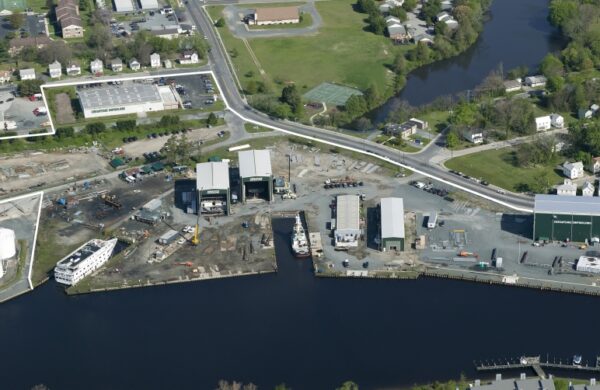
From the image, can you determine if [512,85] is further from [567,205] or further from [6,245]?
[6,245]

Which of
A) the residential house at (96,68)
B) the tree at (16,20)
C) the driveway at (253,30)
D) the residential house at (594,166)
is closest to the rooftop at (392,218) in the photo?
the residential house at (594,166)

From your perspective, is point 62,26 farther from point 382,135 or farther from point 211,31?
point 382,135

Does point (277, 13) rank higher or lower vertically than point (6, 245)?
higher

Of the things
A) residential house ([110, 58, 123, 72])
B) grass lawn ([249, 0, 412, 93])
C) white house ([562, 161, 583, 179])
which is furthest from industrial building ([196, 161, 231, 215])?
residential house ([110, 58, 123, 72])

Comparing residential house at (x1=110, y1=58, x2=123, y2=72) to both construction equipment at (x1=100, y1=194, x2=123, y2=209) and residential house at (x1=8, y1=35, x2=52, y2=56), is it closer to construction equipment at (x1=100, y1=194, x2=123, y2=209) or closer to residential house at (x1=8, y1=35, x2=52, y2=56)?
residential house at (x1=8, y1=35, x2=52, y2=56)

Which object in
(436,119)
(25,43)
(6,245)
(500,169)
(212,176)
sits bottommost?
(6,245)

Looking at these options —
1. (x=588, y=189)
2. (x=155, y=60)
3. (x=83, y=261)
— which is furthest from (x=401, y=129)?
(x=83, y=261)

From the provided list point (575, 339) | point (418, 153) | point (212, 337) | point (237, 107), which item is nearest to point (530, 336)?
point (575, 339)

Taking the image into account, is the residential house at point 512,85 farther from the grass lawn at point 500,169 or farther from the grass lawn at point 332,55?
the grass lawn at point 500,169
